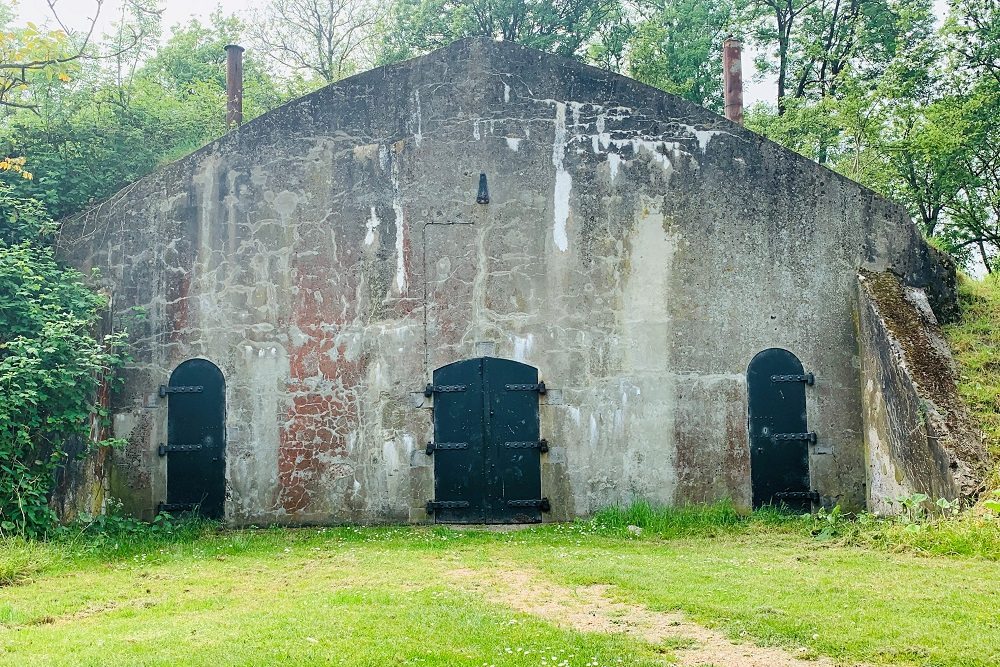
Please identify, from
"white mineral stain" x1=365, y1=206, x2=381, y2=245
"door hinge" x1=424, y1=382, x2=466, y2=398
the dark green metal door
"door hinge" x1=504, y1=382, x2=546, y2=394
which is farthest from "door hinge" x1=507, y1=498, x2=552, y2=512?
"white mineral stain" x1=365, y1=206, x2=381, y2=245

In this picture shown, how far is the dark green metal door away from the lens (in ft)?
37.1

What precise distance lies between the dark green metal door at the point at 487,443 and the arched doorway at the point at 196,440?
251 cm

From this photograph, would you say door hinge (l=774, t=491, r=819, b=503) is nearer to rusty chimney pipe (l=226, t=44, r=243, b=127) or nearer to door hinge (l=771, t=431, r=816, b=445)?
door hinge (l=771, t=431, r=816, b=445)

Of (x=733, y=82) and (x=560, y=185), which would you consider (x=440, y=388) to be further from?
(x=733, y=82)

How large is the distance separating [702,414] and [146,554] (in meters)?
6.25

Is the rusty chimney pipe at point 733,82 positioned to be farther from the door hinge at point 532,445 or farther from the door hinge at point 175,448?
the door hinge at point 175,448

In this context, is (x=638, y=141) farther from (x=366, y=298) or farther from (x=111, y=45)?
(x=111, y=45)

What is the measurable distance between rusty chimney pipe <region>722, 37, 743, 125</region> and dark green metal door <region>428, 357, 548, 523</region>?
5.95 m

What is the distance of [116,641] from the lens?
599cm

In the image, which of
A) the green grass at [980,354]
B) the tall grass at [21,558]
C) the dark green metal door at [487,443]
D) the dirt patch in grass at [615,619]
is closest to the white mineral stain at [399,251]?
the dark green metal door at [487,443]

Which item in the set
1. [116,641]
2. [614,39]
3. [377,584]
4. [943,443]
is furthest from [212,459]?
[614,39]

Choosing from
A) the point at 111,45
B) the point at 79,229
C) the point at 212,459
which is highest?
the point at 111,45

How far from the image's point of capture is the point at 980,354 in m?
11.0

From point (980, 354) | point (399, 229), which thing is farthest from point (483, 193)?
point (980, 354)
